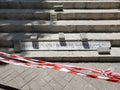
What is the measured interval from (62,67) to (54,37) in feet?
4.42

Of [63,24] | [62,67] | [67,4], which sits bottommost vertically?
[62,67]

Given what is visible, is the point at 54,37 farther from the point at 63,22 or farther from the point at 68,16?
the point at 68,16

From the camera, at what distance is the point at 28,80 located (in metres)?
4.16

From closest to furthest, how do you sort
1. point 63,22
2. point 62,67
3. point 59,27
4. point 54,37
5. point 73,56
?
point 62,67
point 73,56
point 54,37
point 59,27
point 63,22

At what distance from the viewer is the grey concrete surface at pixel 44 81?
399 centimetres

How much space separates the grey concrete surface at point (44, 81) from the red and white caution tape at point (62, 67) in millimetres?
103

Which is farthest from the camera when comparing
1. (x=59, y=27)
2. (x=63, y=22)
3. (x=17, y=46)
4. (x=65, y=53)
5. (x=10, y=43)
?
(x=63, y=22)

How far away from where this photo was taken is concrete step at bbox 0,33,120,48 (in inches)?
213

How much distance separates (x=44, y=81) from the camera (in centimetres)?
416

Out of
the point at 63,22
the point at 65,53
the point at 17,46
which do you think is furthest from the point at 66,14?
the point at 17,46


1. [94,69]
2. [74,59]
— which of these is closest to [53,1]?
[74,59]

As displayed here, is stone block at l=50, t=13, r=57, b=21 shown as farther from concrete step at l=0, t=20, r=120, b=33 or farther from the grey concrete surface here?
the grey concrete surface

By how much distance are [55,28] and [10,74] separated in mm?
2184

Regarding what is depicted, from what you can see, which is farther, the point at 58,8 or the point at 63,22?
the point at 58,8
